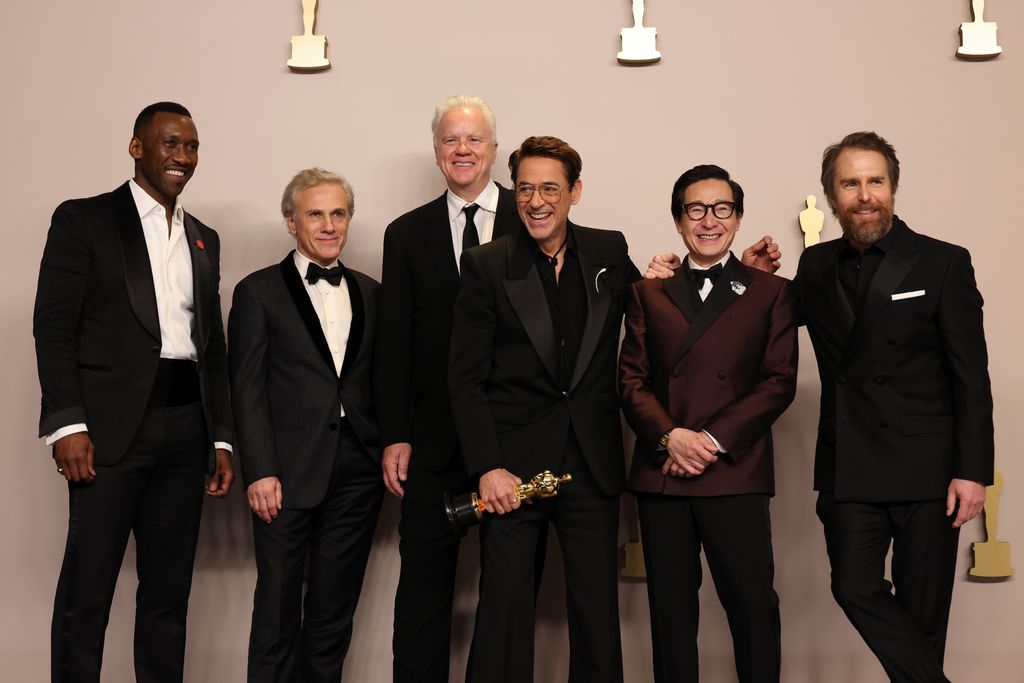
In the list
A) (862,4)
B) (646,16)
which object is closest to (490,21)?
(646,16)

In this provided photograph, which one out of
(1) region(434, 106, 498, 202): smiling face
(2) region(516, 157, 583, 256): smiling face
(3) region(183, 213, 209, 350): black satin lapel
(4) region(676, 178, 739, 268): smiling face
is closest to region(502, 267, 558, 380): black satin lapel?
(2) region(516, 157, 583, 256): smiling face

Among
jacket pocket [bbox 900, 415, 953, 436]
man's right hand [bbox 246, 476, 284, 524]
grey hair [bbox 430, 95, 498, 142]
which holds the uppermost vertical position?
grey hair [bbox 430, 95, 498, 142]

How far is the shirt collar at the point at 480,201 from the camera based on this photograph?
3.30m

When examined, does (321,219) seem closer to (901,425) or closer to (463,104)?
(463,104)

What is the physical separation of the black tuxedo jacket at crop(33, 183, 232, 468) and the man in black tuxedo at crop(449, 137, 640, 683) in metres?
0.98

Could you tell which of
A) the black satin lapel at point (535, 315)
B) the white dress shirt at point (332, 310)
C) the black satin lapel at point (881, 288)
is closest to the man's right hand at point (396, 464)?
the white dress shirt at point (332, 310)

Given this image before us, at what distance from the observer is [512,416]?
2.82m

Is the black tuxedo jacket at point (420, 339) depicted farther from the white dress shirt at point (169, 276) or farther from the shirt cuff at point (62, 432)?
the shirt cuff at point (62, 432)

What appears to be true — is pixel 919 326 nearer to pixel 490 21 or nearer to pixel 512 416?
pixel 512 416

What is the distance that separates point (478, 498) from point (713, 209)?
1055mm

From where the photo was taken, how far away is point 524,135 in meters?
3.95

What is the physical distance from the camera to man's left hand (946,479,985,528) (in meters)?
2.70

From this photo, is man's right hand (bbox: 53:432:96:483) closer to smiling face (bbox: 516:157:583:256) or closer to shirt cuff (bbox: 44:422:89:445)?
shirt cuff (bbox: 44:422:89:445)

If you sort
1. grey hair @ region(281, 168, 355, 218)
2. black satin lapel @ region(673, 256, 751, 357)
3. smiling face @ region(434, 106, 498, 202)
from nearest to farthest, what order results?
black satin lapel @ region(673, 256, 751, 357)
smiling face @ region(434, 106, 498, 202)
grey hair @ region(281, 168, 355, 218)
